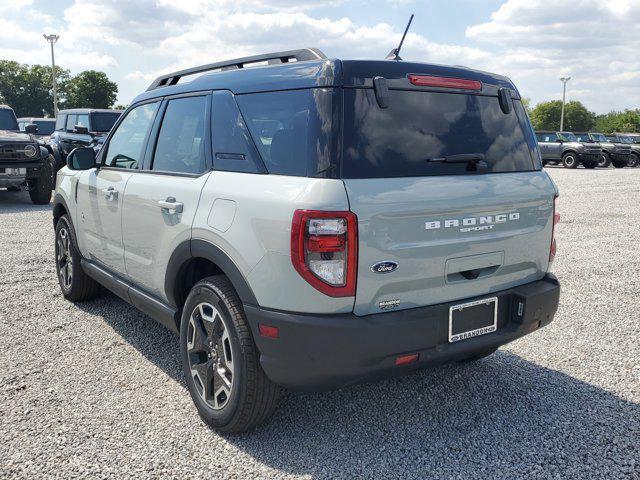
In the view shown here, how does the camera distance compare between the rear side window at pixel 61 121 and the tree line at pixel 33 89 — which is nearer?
the rear side window at pixel 61 121

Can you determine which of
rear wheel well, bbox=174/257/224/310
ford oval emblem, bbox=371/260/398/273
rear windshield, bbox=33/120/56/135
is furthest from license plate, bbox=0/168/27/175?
ford oval emblem, bbox=371/260/398/273

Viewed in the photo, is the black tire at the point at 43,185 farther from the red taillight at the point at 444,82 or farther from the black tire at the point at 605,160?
the black tire at the point at 605,160

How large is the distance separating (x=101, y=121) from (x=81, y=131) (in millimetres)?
723

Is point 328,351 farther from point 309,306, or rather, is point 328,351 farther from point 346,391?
point 346,391

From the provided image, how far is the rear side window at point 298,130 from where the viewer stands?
2555 millimetres

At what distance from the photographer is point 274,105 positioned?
284 cm

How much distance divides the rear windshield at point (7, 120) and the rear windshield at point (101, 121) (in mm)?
2544

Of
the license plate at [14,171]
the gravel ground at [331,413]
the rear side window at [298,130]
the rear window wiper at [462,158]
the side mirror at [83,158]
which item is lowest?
the gravel ground at [331,413]

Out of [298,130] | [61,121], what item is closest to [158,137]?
[298,130]

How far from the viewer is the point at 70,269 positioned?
17.2 feet

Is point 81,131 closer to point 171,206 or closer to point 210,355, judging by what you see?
point 171,206

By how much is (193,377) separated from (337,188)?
1448 mm

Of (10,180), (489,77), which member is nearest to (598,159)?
(10,180)

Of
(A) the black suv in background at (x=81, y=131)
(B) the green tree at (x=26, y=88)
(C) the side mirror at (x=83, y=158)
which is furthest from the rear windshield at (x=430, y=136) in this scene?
(B) the green tree at (x=26, y=88)
